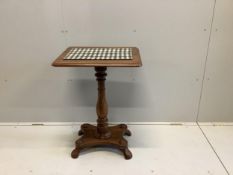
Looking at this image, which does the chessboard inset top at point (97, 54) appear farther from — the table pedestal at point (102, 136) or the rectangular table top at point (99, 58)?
the table pedestal at point (102, 136)

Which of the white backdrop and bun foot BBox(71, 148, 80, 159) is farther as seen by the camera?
the white backdrop

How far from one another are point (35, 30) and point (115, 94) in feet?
2.81

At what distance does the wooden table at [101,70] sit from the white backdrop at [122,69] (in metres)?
0.22

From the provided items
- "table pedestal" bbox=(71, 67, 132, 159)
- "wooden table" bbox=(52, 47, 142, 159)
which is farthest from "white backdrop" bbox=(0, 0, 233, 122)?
"table pedestal" bbox=(71, 67, 132, 159)

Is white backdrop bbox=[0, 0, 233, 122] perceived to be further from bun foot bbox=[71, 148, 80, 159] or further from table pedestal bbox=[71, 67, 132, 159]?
bun foot bbox=[71, 148, 80, 159]

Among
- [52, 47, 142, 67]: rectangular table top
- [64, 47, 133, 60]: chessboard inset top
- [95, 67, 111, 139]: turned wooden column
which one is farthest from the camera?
[95, 67, 111, 139]: turned wooden column

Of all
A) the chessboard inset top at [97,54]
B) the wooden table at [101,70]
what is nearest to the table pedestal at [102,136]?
the wooden table at [101,70]

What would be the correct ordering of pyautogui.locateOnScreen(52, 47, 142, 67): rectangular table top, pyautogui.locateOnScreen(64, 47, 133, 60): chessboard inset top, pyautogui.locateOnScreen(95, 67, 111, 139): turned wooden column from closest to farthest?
pyautogui.locateOnScreen(52, 47, 142, 67): rectangular table top < pyautogui.locateOnScreen(64, 47, 133, 60): chessboard inset top < pyautogui.locateOnScreen(95, 67, 111, 139): turned wooden column

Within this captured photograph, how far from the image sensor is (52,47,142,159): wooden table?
1331mm

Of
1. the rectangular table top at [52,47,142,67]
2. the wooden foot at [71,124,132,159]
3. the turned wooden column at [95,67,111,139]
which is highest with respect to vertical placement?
the rectangular table top at [52,47,142,67]

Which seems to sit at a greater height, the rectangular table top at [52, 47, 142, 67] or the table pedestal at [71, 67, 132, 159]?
the rectangular table top at [52, 47, 142, 67]

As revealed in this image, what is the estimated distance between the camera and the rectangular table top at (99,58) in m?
1.30

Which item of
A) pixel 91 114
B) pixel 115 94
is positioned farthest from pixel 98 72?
pixel 91 114

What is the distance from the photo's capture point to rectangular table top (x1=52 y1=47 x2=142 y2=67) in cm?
130
